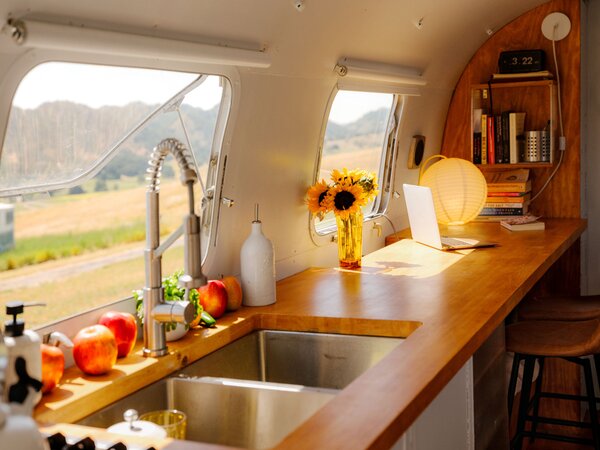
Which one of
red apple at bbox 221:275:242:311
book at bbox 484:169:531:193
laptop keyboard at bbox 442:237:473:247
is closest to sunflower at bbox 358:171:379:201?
laptop keyboard at bbox 442:237:473:247

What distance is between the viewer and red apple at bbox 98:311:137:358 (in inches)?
91.7

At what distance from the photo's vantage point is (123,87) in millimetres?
2658

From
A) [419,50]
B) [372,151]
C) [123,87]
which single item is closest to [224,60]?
[123,87]

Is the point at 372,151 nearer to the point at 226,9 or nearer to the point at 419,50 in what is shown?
the point at 419,50

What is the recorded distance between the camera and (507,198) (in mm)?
4977

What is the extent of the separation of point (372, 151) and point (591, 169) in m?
1.36

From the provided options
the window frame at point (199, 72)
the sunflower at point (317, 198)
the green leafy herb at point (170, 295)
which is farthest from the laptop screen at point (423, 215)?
the green leafy herb at point (170, 295)

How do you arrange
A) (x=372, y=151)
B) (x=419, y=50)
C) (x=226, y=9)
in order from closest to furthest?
(x=226, y=9)
(x=419, y=50)
(x=372, y=151)

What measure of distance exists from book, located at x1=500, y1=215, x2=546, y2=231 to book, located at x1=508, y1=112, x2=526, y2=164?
43 cm

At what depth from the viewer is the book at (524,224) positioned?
460cm

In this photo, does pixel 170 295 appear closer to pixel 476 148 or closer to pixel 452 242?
pixel 452 242

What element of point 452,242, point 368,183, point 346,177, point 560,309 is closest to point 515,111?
point 452,242

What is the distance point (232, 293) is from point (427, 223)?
4.88 feet

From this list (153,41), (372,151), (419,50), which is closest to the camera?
(153,41)
